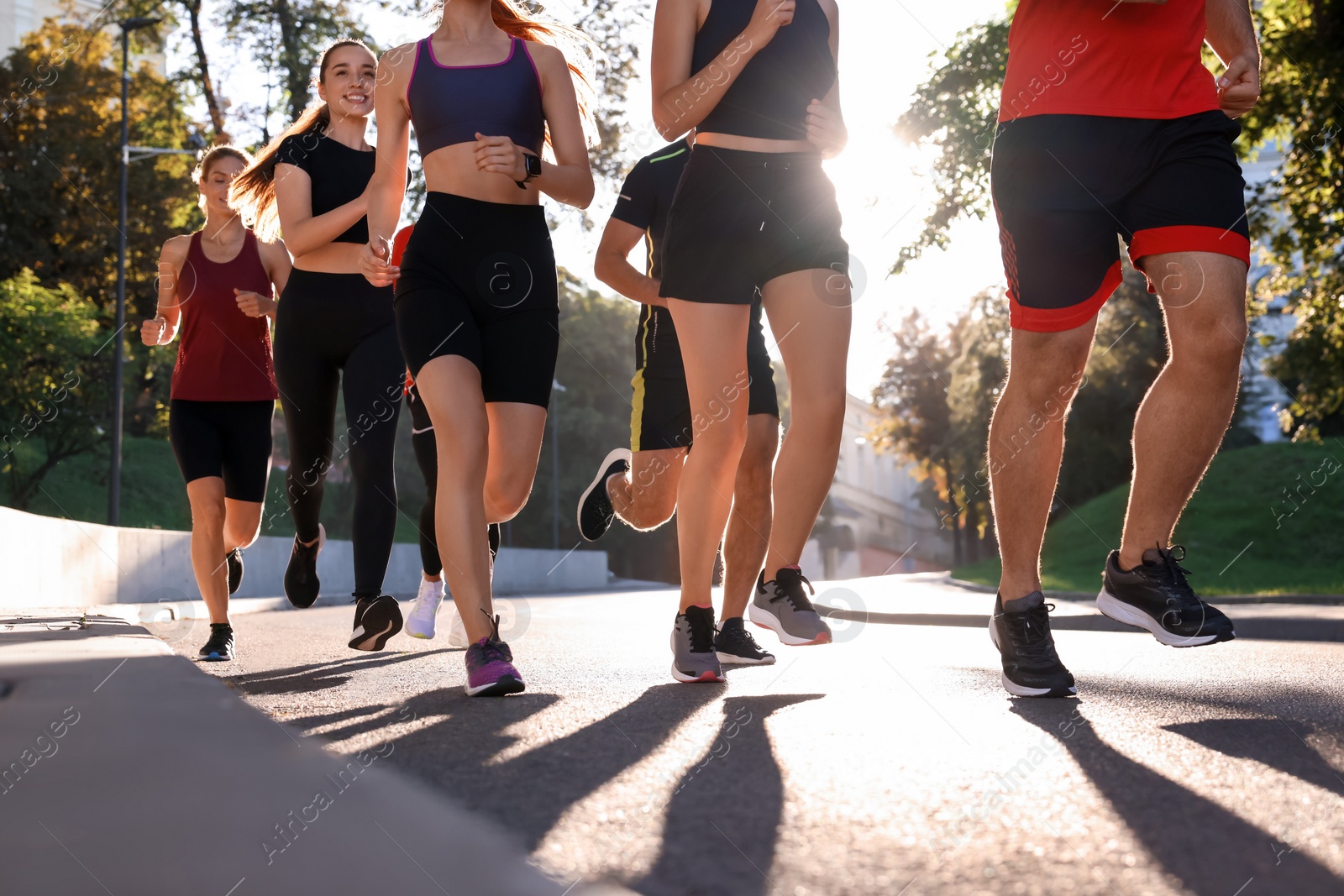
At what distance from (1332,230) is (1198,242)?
14.3m

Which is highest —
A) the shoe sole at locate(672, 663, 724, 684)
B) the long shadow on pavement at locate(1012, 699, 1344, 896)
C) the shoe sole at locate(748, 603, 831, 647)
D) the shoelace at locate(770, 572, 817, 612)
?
the long shadow on pavement at locate(1012, 699, 1344, 896)

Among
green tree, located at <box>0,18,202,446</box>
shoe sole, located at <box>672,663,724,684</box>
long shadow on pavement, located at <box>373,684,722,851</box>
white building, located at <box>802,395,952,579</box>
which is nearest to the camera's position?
long shadow on pavement, located at <box>373,684,722,851</box>

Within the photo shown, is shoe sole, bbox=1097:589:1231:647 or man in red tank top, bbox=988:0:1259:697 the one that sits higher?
man in red tank top, bbox=988:0:1259:697

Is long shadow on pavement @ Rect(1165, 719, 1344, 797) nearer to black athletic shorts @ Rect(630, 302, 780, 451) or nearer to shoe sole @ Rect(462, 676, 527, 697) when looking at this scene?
shoe sole @ Rect(462, 676, 527, 697)

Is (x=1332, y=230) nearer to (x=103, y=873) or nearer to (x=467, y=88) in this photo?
(x=467, y=88)

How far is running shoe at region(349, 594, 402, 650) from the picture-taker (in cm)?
475

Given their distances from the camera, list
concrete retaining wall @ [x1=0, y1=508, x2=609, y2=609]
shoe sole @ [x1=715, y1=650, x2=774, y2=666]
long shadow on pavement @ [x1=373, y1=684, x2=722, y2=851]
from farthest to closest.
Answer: concrete retaining wall @ [x1=0, y1=508, x2=609, y2=609], shoe sole @ [x1=715, y1=650, x2=774, y2=666], long shadow on pavement @ [x1=373, y1=684, x2=722, y2=851]

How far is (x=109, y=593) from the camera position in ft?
46.1

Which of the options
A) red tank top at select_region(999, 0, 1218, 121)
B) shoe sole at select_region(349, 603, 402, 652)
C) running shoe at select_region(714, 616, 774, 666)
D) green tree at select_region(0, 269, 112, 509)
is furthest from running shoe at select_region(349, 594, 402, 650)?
green tree at select_region(0, 269, 112, 509)

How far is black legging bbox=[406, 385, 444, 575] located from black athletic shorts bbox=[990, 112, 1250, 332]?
3186mm

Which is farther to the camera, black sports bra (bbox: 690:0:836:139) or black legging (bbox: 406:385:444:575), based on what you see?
black legging (bbox: 406:385:444:575)

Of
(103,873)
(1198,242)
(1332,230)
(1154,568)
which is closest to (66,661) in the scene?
(103,873)

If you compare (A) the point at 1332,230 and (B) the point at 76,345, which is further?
(B) the point at 76,345

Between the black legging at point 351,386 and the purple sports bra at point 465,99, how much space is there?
1365mm
